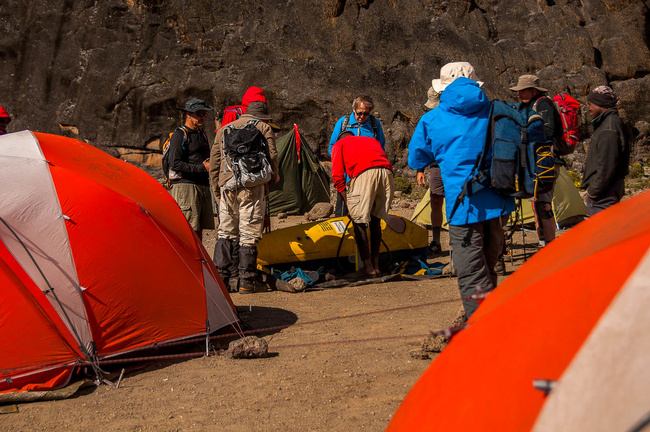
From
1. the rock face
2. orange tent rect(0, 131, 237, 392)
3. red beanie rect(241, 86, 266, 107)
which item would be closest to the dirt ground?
orange tent rect(0, 131, 237, 392)

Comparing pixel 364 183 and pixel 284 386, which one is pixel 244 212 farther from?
pixel 284 386

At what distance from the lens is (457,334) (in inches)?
94.3

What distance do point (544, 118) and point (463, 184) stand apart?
7.37ft

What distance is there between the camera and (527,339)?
201 centimetres

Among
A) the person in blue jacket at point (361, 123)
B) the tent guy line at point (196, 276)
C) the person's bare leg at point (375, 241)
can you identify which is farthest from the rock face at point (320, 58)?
the tent guy line at point (196, 276)

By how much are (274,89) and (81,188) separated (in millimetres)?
11550

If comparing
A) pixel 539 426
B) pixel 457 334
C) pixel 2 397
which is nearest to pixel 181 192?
pixel 2 397

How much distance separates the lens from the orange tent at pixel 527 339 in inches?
74.7

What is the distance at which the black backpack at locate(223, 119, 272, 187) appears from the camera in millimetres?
6180

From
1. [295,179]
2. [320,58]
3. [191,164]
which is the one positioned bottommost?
[295,179]

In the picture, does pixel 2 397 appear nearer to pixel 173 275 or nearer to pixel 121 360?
pixel 121 360

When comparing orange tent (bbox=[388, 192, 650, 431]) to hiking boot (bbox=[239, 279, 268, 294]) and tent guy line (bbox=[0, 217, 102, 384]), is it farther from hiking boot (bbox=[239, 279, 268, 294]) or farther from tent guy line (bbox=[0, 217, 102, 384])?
hiking boot (bbox=[239, 279, 268, 294])

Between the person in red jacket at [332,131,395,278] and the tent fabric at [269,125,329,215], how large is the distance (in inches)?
220

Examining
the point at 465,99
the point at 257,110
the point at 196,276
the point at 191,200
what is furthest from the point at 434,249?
the point at 465,99
